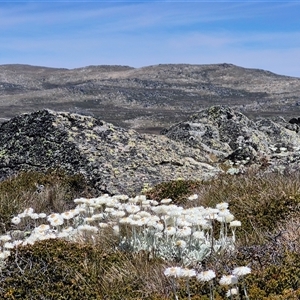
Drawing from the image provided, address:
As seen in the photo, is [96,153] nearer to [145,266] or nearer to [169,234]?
[169,234]

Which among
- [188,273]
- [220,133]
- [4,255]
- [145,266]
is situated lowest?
[145,266]

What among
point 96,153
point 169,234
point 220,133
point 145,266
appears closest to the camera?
point 145,266

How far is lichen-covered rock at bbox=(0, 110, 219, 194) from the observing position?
10.9m

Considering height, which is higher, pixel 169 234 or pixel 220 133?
pixel 220 133

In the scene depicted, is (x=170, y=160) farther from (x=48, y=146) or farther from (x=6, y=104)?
(x=6, y=104)

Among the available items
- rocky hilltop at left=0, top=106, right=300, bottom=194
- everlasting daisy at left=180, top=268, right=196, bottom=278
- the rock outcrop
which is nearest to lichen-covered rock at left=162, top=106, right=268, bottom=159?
the rock outcrop

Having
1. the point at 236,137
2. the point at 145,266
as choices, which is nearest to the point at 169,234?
the point at 145,266

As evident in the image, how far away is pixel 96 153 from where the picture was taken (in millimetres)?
11438

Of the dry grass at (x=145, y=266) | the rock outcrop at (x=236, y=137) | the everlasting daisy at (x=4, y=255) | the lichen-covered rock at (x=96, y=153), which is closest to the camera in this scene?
the dry grass at (x=145, y=266)

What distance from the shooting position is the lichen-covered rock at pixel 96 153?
10859mm

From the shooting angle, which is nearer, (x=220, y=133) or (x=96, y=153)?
(x=96, y=153)

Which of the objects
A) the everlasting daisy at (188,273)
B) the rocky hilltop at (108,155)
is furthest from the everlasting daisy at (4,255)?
the rocky hilltop at (108,155)

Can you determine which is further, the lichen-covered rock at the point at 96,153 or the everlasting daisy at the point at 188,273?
the lichen-covered rock at the point at 96,153

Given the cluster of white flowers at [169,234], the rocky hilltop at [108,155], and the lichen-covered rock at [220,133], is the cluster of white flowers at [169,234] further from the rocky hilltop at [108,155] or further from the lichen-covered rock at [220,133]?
the lichen-covered rock at [220,133]
